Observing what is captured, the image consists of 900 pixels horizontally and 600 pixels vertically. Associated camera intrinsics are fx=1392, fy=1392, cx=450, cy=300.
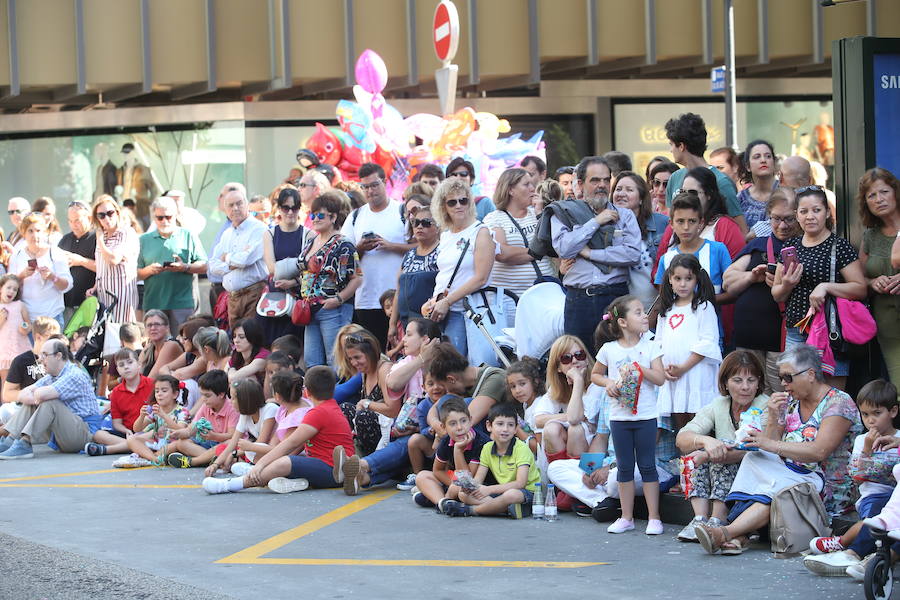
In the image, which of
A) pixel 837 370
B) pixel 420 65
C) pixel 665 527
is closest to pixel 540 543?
pixel 665 527

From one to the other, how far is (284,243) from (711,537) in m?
6.52

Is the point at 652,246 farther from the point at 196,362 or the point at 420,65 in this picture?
the point at 420,65

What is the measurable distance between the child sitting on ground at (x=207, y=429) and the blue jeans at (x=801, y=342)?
5.11m

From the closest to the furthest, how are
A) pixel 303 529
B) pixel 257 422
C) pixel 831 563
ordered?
pixel 831 563, pixel 303 529, pixel 257 422

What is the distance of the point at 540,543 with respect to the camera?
7945 millimetres

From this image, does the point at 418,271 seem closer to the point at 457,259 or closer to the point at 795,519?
the point at 457,259

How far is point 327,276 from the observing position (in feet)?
39.5

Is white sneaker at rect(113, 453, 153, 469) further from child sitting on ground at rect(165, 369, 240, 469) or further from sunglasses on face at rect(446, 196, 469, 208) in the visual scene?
sunglasses on face at rect(446, 196, 469, 208)

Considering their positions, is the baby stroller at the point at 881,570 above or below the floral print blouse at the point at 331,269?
below

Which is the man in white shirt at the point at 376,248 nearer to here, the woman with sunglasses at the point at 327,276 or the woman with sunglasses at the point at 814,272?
the woman with sunglasses at the point at 327,276

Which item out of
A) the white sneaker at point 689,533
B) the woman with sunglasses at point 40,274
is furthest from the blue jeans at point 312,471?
the woman with sunglasses at point 40,274


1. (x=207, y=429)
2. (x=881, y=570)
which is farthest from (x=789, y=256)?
(x=207, y=429)

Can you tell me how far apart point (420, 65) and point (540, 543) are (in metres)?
15.3

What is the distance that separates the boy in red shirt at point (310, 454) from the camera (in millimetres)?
10133
